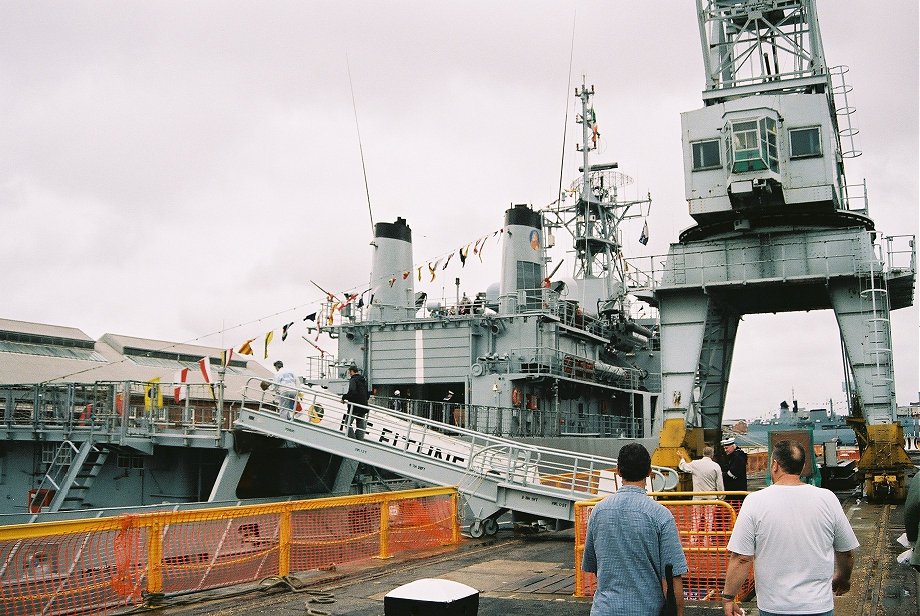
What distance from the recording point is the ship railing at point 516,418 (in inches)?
1152

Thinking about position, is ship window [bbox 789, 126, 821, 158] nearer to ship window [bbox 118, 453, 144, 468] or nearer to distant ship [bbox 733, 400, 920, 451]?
ship window [bbox 118, 453, 144, 468]

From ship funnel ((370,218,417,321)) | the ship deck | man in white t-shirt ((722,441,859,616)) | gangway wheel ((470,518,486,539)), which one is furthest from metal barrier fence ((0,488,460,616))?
ship funnel ((370,218,417,321))

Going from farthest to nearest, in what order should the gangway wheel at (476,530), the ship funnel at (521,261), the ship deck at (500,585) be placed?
1. the ship funnel at (521,261)
2. the gangway wheel at (476,530)
3. the ship deck at (500,585)

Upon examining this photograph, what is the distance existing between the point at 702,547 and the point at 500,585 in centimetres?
258

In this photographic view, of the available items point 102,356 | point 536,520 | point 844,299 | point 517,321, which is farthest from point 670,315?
point 102,356

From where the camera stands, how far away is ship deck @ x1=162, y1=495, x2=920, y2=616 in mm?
8398

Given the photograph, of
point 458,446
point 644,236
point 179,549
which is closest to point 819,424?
point 644,236

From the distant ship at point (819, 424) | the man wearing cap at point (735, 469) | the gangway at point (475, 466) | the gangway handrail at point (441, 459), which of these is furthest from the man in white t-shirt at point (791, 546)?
the distant ship at point (819, 424)

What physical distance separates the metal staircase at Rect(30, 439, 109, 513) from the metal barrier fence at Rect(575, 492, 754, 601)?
43.4 ft

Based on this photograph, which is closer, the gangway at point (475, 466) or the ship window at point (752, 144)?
the gangway at point (475, 466)

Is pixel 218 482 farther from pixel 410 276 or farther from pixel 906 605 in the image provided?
pixel 410 276

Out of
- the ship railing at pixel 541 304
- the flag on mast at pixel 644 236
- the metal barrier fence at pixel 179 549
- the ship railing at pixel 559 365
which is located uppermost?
the flag on mast at pixel 644 236

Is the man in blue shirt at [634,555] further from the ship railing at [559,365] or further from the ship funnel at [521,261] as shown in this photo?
the ship funnel at [521,261]

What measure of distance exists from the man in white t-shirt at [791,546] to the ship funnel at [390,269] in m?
29.5
